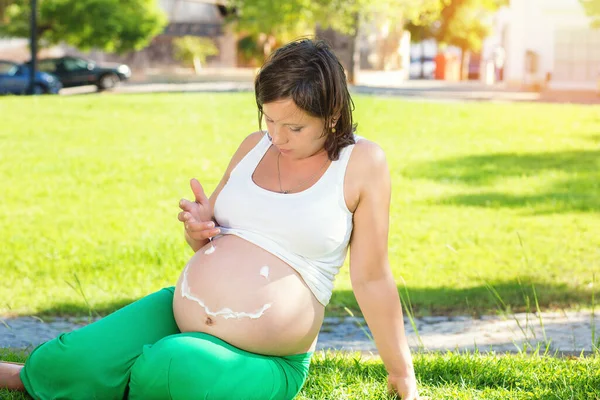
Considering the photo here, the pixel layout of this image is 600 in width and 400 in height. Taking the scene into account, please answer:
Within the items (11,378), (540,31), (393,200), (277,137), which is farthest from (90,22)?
(277,137)

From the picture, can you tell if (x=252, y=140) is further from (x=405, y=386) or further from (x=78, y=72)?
(x=78, y=72)

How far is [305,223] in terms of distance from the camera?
2922 mm

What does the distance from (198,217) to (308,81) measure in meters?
0.60

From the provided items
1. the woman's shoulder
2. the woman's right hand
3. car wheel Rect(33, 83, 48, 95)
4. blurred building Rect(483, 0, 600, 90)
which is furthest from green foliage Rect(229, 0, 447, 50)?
the woman's right hand

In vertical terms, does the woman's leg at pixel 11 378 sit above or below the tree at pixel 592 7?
below

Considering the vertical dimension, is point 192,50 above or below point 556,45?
below

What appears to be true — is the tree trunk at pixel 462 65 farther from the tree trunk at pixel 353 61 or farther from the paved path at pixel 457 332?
the paved path at pixel 457 332

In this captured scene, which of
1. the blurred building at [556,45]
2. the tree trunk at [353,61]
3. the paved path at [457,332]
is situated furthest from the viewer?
the blurred building at [556,45]

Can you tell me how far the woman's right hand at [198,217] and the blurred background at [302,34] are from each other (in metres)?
22.9

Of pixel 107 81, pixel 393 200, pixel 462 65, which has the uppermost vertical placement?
pixel 393 200

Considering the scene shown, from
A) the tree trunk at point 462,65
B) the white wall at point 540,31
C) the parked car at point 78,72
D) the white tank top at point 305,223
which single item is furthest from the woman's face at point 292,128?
the tree trunk at point 462,65

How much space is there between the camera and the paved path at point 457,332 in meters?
4.52

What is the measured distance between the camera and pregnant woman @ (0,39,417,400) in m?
2.87

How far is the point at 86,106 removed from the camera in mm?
19312
